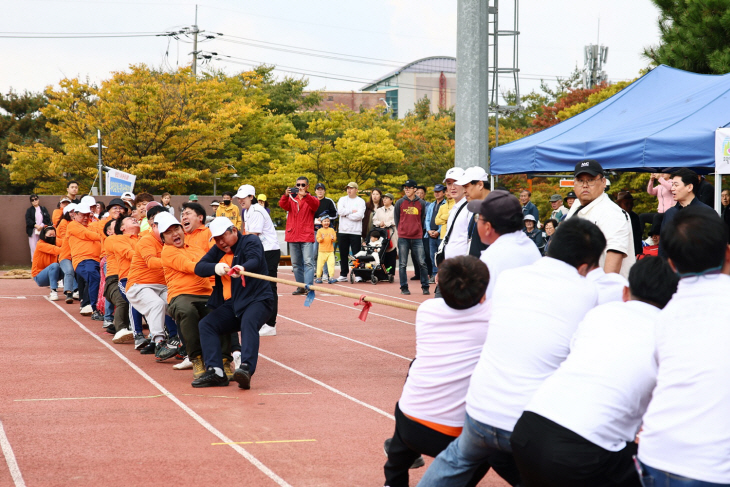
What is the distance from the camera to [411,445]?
424cm

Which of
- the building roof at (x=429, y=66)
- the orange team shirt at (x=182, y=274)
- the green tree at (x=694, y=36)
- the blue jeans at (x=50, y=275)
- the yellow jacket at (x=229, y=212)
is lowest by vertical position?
the blue jeans at (x=50, y=275)

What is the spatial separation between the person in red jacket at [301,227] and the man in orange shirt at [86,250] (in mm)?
3614

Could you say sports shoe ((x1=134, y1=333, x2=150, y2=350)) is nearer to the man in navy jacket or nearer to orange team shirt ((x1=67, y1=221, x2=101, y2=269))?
the man in navy jacket

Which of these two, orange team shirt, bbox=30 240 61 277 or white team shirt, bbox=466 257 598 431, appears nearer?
white team shirt, bbox=466 257 598 431

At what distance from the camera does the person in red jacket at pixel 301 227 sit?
15.2 meters

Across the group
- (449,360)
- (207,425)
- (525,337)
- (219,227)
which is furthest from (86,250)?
(525,337)

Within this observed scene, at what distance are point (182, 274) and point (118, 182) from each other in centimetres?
1822

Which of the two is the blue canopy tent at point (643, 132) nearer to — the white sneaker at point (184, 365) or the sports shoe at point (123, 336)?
the white sneaker at point (184, 365)

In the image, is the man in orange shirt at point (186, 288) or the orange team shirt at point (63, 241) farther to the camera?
the orange team shirt at point (63, 241)

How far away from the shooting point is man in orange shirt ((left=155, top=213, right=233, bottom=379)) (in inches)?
334

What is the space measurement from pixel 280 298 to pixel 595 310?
43.2 feet

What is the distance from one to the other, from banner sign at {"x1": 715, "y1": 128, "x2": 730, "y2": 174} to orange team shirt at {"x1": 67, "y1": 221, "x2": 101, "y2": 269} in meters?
9.56

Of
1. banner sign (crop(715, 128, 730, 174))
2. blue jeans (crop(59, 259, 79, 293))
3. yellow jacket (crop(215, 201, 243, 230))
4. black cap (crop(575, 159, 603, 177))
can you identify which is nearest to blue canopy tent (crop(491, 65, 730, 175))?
banner sign (crop(715, 128, 730, 174))

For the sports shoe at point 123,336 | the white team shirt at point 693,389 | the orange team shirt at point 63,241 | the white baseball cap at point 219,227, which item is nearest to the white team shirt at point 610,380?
the white team shirt at point 693,389
